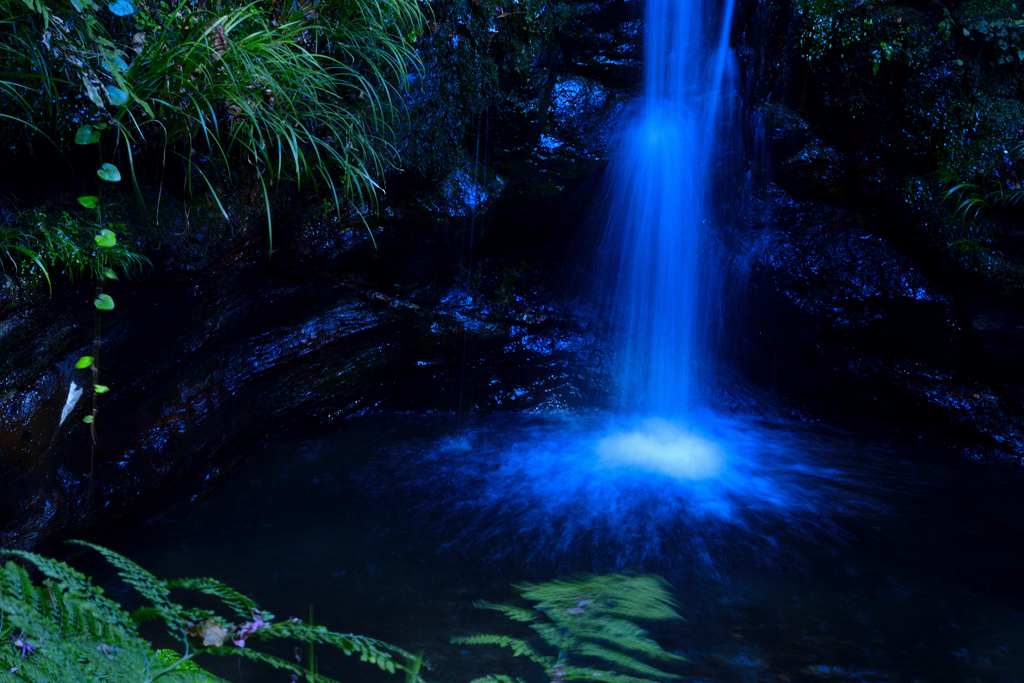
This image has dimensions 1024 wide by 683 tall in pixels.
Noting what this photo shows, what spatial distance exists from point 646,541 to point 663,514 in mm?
295

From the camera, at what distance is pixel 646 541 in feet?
10.8

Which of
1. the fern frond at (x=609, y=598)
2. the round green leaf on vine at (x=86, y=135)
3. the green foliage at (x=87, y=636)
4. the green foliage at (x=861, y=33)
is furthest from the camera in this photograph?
the green foliage at (x=861, y=33)

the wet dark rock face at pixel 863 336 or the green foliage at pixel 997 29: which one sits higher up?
the green foliage at pixel 997 29

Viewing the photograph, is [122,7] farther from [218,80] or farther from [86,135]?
[86,135]

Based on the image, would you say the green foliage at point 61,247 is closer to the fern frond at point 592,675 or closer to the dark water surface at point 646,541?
the dark water surface at point 646,541

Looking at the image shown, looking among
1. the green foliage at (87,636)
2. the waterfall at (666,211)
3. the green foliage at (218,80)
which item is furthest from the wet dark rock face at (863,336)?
the green foliage at (87,636)

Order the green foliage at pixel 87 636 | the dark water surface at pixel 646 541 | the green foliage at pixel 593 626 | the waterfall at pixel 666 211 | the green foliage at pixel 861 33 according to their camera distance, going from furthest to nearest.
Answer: the waterfall at pixel 666 211 → the green foliage at pixel 861 33 → the dark water surface at pixel 646 541 → the green foliage at pixel 593 626 → the green foliage at pixel 87 636

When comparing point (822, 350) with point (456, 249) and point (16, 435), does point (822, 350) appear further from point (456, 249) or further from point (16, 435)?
point (16, 435)

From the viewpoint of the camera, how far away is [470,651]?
248cm

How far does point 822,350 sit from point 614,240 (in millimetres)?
1681

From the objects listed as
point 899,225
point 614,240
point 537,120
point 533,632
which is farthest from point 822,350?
point 533,632

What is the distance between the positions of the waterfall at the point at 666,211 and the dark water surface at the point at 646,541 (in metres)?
0.75

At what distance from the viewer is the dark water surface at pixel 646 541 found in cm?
259

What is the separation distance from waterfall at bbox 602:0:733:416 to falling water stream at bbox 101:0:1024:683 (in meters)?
0.01
